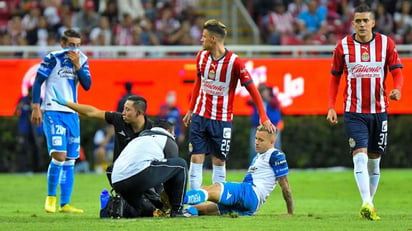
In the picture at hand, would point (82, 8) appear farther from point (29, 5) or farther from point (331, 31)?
point (331, 31)

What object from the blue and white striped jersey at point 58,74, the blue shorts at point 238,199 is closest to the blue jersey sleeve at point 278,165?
the blue shorts at point 238,199

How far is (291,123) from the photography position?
1077 inches

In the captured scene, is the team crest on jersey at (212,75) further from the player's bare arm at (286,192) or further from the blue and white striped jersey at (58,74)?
the blue and white striped jersey at (58,74)

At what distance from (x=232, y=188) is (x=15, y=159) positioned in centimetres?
1418

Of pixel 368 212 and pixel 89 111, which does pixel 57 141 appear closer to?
pixel 89 111

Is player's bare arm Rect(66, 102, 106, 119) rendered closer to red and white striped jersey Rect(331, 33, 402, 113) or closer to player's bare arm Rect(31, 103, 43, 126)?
player's bare arm Rect(31, 103, 43, 126)

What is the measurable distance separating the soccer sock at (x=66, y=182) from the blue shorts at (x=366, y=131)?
416 cm

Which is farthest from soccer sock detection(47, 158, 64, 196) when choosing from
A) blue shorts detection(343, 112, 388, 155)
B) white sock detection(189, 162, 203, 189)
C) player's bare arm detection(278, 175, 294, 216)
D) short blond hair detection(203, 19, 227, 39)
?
blue shorts detection(343, 112, 388, 155)

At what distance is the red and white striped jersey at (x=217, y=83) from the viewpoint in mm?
14531

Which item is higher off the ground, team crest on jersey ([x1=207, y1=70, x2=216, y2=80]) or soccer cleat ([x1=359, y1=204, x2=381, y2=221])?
team crest on jersey ([x1=207, y1=70, x2=216, y2=80])

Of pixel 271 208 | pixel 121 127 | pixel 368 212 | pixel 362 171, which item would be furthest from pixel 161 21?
pixel 368 212

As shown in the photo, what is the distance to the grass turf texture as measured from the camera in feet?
40.2

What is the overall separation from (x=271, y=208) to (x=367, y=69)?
12.4 feet

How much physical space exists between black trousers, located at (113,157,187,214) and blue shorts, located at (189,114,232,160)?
1.68 meters
